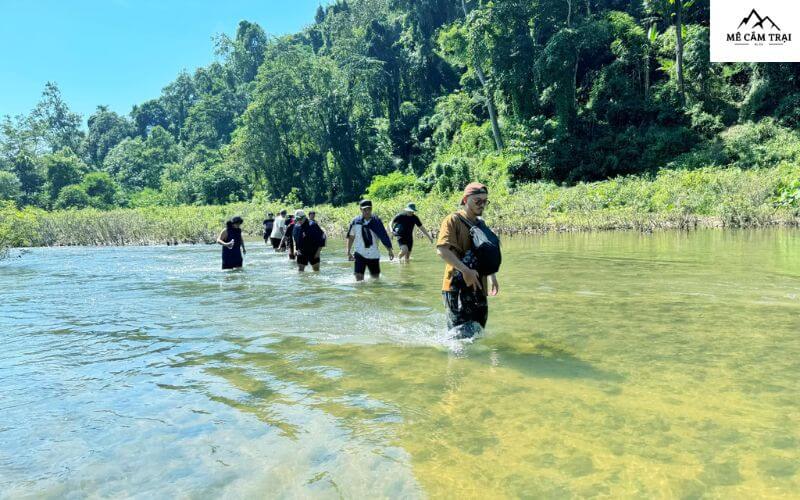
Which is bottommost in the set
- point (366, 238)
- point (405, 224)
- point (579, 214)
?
point (366, 238)

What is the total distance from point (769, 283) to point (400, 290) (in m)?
6.08

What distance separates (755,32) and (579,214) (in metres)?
17.7

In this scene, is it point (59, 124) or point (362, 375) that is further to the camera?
point (59, 124)

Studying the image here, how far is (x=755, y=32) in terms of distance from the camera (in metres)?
31.4

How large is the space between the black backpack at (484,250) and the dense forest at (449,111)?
98.7 ft

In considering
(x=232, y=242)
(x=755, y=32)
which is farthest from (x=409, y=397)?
(x=755, y=32)

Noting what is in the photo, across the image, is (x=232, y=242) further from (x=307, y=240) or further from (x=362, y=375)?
(x=362, y=375)

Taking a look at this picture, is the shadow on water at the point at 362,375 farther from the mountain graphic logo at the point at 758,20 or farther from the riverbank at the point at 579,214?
the mountain graphic logo at the point at 758,20

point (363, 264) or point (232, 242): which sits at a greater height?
point (232, 242)

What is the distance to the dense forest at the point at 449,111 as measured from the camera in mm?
35000

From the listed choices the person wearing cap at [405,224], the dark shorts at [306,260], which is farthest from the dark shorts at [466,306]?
the person wearing cap at [405,224]

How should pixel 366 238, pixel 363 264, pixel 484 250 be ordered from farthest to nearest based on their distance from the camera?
pixel 363 264
pixel 366 238
pixel 484 250

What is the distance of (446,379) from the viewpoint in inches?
177

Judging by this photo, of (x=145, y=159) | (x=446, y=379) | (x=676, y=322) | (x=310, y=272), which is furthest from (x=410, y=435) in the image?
(x=145, y=159)
